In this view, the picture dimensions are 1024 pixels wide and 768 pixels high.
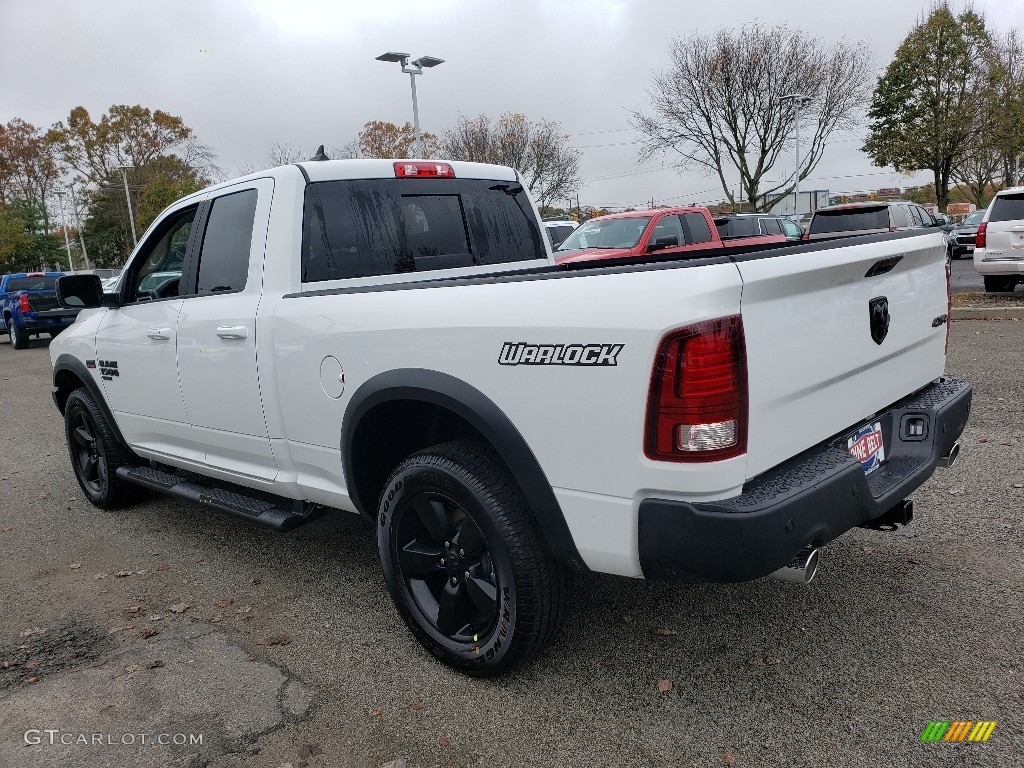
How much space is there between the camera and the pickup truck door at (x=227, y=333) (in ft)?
11.7

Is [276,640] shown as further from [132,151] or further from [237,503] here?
[132,151]

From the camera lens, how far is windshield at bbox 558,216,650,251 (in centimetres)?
1249

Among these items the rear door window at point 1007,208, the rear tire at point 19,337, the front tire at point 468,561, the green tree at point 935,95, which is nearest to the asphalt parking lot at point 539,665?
the front tire at point 468,561

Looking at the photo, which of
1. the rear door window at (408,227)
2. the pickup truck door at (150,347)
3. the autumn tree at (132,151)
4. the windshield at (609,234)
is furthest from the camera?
the autumn tree at (132,151)

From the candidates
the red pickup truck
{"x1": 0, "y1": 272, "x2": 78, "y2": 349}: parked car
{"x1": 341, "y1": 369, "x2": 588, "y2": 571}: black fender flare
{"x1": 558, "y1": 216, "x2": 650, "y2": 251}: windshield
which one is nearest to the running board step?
{"x1": 341, "y1": 369, "x2": 588, "y2": 571}: black fender flare

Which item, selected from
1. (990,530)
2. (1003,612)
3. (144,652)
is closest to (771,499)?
(1003,612)

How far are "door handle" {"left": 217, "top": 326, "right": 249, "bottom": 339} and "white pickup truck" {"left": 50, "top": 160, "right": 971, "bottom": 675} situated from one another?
0.04 ft

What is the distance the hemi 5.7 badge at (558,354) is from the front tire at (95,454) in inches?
136

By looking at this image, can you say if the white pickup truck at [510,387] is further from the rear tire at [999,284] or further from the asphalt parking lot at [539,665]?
the rear tire at [999,284]

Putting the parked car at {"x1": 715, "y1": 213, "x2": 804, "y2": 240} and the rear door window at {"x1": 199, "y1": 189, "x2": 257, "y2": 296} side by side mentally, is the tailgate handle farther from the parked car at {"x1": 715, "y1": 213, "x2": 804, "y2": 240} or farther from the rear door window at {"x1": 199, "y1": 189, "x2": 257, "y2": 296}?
the parked car at {"x1": 715, "y1": 213, "x2": 804, "y2": 240}

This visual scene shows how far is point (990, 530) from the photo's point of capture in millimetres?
3896

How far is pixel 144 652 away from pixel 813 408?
9.19 feet

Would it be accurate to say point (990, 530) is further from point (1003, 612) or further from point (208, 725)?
point (208, 725)

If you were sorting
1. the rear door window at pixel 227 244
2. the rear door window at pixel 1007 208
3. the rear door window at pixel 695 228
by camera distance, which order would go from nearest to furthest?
the rear door window at pixel 227 244
the rear door window at pixel 695 228
the rear door window at pixel 1007 208
